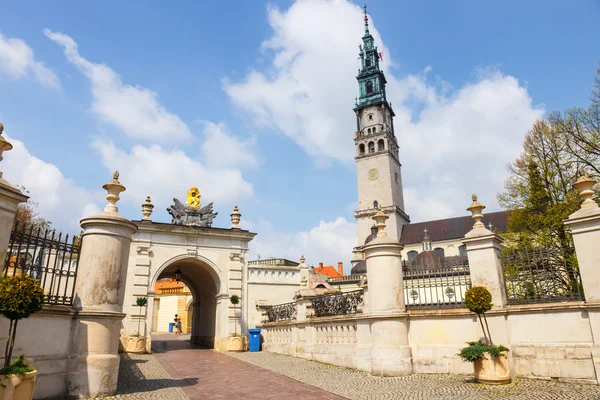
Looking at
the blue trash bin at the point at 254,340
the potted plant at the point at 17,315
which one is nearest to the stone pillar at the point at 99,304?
the potted plant at the point at 17,315

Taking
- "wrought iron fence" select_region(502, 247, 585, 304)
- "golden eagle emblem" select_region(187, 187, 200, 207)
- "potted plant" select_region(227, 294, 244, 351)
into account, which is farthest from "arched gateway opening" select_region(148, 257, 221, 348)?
"wrought iron fence" select_region(502, 247, 585, 304)

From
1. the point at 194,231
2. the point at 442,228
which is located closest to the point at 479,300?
the point at 194,231

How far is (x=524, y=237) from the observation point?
21.4 metres

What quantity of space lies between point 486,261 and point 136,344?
15078mm

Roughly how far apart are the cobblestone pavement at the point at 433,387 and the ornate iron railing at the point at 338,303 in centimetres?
219

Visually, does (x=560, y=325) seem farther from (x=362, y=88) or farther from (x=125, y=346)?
(x=362, y=88)

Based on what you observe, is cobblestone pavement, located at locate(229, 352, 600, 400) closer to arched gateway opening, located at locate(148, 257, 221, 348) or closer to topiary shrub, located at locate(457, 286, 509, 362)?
topiary shrub, located at locate(457, 286, 509, 362)

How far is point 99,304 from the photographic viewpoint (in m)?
8.67

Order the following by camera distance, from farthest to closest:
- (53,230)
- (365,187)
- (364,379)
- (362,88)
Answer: (362,88) → (365,187) → (364,379) → (53,230)

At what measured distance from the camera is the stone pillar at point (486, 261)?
33.3 feet

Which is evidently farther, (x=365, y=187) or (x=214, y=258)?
(x=365, y=187)

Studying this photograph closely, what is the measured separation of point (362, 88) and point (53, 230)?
7657 cm

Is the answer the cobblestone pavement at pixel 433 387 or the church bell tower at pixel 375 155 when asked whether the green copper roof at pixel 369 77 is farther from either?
the cobblestone pavement at pixel 433 387

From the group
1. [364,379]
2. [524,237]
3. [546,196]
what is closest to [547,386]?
[364,379]
